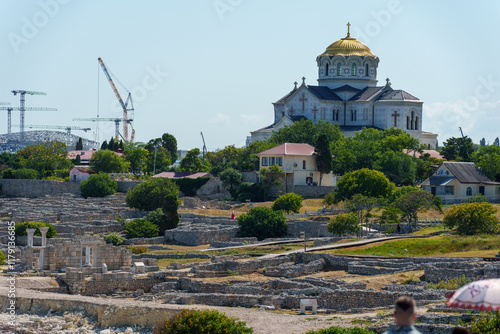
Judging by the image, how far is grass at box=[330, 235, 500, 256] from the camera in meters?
40.7

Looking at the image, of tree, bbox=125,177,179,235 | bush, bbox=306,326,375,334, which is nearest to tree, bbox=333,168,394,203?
tree, bbox=125,177,179,235

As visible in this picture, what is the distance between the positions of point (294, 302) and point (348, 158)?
4908 cm

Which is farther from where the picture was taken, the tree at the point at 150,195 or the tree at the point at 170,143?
the tree at the point at 170,143

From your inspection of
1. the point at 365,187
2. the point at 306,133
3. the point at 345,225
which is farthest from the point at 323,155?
the point at 345,225

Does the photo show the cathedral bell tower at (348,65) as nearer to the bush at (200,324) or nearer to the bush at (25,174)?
the bush at (25,174)

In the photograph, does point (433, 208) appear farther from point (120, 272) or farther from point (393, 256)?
point (120, 272)

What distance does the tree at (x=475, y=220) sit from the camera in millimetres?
47844

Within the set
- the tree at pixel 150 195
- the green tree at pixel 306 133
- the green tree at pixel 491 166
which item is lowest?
the tree at pixel 150 195

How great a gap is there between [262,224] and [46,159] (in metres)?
52.4

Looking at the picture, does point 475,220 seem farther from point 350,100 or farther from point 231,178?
point 350,100

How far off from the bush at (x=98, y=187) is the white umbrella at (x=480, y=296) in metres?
72.3

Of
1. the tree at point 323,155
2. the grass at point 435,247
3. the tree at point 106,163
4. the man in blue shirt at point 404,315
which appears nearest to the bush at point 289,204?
the tree at point 323,155

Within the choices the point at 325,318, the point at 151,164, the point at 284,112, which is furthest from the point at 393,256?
the point at 151,164

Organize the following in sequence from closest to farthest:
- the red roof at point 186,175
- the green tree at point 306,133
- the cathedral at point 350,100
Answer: the red roof at point 186,175 < the green tree at point 306,133 < the cathedral at point 350,100
